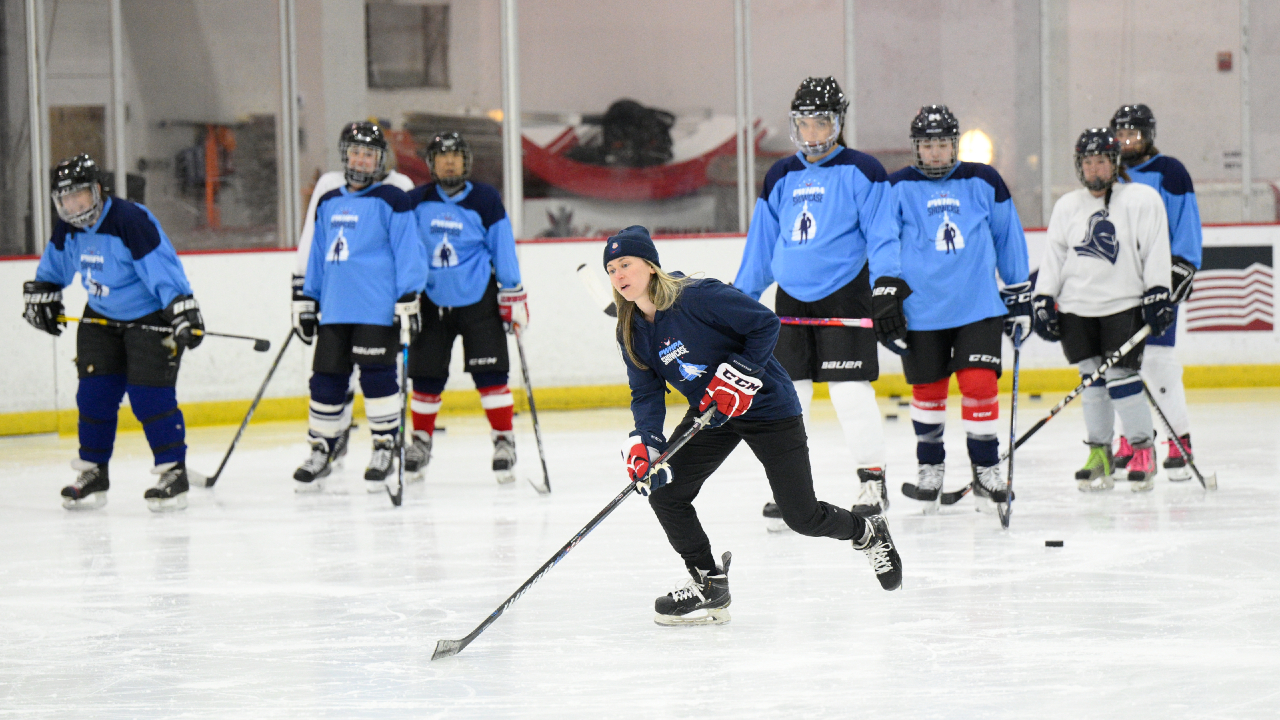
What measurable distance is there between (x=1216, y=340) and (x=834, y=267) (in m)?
4.85

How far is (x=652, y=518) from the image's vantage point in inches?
180

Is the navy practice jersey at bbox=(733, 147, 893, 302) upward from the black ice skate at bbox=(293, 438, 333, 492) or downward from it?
upward

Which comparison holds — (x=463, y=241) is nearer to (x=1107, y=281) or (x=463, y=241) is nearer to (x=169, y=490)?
(x=169, y=490)

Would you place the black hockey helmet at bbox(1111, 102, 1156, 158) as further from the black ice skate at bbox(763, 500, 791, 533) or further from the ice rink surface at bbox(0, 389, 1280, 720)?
the black ice skate at bbox(763, 500, 791, 533)

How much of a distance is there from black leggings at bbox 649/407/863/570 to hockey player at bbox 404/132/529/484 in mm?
2368

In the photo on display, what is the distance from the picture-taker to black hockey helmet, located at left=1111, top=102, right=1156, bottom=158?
4.96 metres

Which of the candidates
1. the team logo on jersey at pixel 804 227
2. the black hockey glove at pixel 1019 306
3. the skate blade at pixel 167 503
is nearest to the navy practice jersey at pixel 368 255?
the skate blade at pixel 167 503

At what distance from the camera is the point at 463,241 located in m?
5.43

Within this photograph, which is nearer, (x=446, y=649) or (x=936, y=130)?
(x=446, y=649)

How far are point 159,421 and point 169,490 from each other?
0.24m

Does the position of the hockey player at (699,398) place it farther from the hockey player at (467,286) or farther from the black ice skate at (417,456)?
the black ice skate at (417,456)

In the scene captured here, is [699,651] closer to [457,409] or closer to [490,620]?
[490,620]

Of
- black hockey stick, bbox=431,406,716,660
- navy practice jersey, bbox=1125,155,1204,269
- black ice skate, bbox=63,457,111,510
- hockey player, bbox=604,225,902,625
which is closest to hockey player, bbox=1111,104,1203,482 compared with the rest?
navy practice jersey, bbox=1125,155,1204,269

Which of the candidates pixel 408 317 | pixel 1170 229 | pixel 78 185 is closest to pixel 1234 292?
pixel 1170 229
